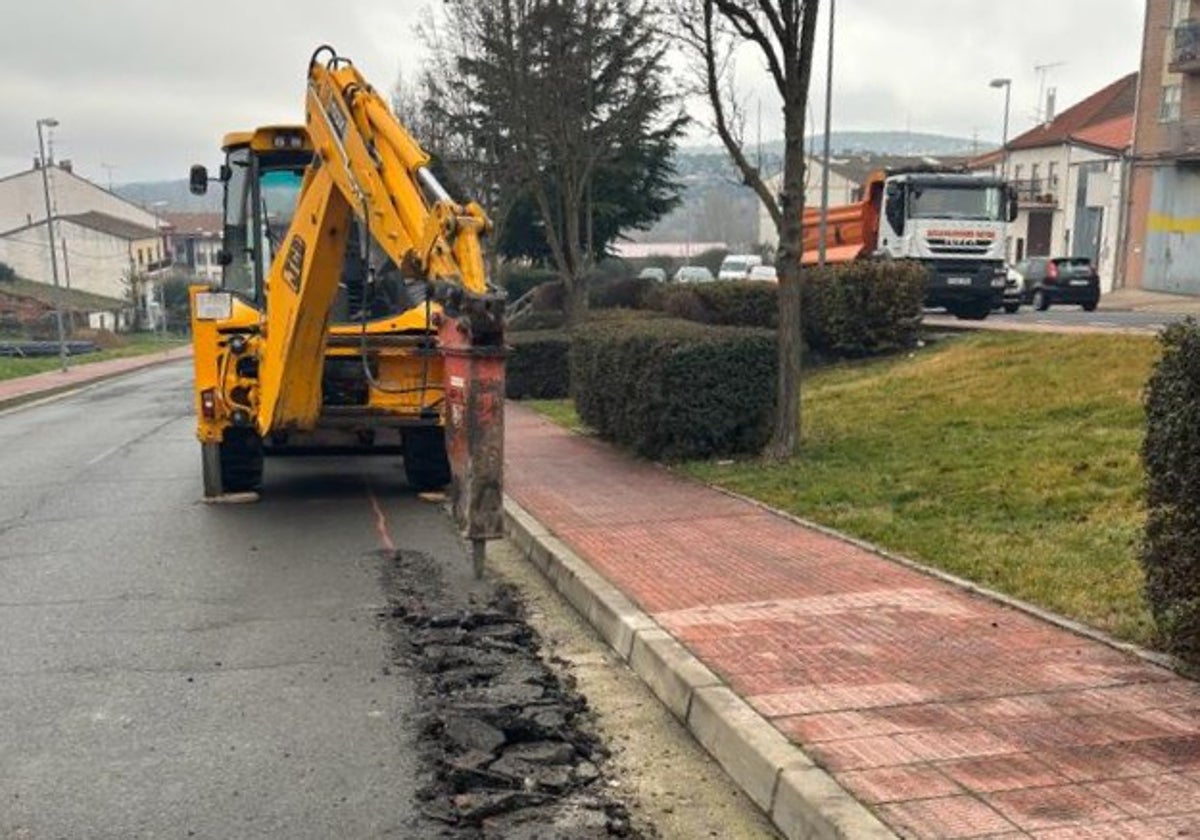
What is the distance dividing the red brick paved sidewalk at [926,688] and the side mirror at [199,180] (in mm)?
5934

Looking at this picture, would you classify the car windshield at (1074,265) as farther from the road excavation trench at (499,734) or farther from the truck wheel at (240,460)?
the road excavation trench at (499,734)

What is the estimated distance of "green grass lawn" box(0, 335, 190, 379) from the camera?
121 ft

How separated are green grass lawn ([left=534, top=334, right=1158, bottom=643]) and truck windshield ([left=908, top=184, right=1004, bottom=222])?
7174mm

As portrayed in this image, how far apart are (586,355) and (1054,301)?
22.0 metres

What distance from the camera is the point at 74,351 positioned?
169ft

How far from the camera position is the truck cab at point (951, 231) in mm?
22234

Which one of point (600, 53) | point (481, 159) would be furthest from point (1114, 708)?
point (481, 159)

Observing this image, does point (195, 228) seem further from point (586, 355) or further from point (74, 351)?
point (586, 355)

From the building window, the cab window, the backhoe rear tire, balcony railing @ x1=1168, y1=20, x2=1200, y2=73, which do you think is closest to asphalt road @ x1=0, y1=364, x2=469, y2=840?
the backhoe rear tire

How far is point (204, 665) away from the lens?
610cm

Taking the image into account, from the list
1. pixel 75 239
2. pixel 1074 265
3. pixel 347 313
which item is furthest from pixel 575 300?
pixel 75 239

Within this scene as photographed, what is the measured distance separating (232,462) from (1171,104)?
42.4 meters

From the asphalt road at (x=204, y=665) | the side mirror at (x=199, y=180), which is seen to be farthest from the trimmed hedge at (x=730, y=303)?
the side mirror at (x=199, y=180)

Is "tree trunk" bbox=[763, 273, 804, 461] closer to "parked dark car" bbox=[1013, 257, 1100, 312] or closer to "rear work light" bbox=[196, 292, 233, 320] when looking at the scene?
"rear work light" bbox=[196, 292, 233, 320]
